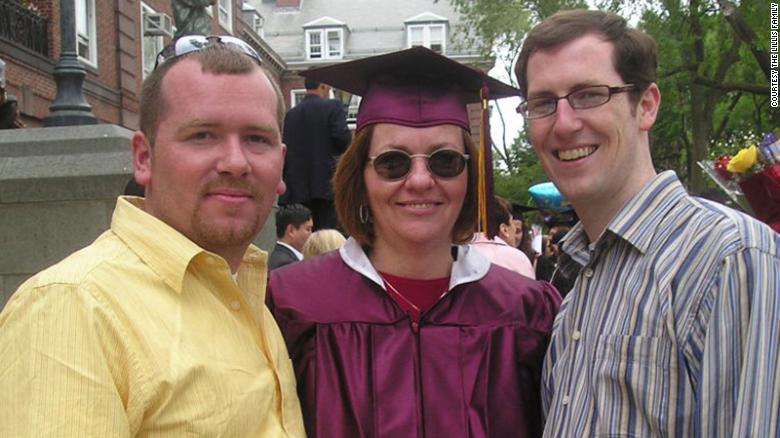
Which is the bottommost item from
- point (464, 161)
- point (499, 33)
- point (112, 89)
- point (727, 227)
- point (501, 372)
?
point (501, 372)

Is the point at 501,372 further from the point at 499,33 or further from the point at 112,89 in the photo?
the point at 499,33

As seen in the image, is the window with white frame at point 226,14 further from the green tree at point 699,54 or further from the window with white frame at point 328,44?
the window with white frame at point 328,44

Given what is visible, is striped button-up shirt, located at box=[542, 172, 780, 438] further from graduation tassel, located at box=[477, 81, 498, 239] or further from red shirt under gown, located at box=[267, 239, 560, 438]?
graduation tassel, located at box=[477, 81, 498, 239]

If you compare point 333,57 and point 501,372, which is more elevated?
point 333,57

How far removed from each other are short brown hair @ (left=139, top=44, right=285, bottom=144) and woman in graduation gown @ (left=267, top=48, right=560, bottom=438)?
27.7 inches

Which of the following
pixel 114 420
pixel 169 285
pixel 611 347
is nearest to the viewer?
pixel 114 420

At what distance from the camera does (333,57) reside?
4153cm

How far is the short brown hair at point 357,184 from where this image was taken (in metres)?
2.86

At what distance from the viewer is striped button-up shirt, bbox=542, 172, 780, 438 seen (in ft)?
5.88

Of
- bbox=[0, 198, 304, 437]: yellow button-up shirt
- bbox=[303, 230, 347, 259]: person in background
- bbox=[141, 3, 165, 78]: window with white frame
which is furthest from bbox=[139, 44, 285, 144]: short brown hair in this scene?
bbox=[141, 3, 165, 78]: window with white frame

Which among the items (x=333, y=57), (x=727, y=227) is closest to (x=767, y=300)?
(x=727, y=227)

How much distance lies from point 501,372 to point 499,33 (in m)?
23.8

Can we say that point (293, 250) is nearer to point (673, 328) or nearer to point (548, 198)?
point (673, 328)

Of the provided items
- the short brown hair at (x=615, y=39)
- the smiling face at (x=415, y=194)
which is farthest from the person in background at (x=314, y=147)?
the short brown hair at (x=615, y=39)
